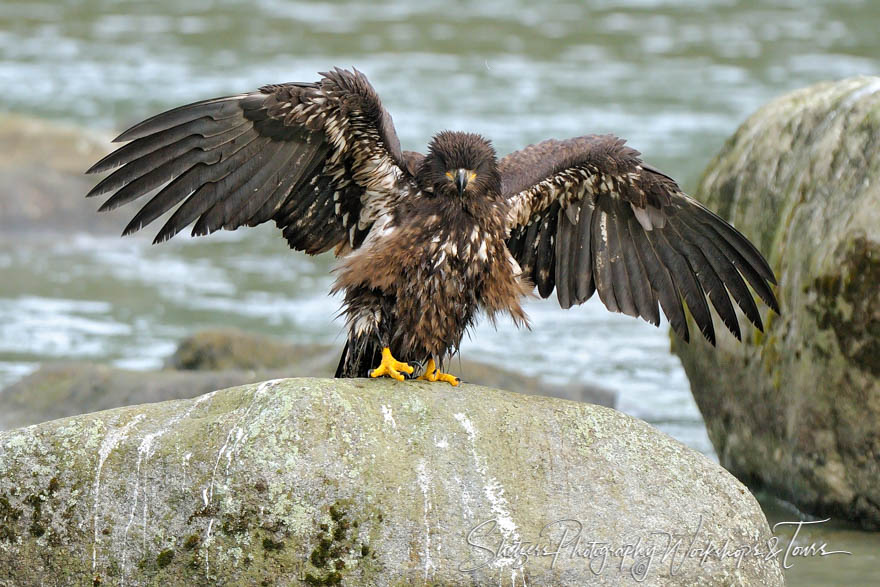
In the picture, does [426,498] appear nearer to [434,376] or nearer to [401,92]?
[434,376]

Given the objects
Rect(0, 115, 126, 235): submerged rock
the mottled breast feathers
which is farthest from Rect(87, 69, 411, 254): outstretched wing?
Rect(0, 115, 126, 235): submerged rock

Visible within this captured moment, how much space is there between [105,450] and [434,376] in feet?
4.96

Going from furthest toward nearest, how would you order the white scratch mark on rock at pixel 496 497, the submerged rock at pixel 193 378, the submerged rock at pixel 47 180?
the submerged rock at pixel 47 180 → the submerged rock at pixel 193 378 → the white scratch mark on rock at pixel 496 497

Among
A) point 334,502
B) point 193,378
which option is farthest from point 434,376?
point 193,378

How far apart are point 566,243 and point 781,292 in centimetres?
123

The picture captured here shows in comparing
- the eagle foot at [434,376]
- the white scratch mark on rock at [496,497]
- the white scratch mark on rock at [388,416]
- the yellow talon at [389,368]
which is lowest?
the white scratch mark on rock at [496,497]

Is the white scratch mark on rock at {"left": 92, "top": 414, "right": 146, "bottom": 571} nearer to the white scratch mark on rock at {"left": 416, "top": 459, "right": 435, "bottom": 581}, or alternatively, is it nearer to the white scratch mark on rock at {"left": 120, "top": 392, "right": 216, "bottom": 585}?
the white scratch mark on rock at {"left": 120, "top": 392, "right": 216, "bottom": 585}

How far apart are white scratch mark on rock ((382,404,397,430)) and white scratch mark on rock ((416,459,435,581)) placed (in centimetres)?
19

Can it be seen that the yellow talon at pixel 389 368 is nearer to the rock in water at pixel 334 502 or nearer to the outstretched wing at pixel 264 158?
the rock in water at pixel 334 502

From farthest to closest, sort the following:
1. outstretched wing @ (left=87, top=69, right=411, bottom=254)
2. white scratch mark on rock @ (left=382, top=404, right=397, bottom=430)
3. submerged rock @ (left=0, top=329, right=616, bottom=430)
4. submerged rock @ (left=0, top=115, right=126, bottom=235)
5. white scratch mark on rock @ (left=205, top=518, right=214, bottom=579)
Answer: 1. submerged rock @ (left=0, top=115, right=126, bottom=235)
2. submerged rock @ (left=0, top=329, right=616, bottom=430)
3. outstretched wing @ (left=87, top=69, right=411, bottom=254)
4. white scratch mark on rock @ (left=382, top=404, right=397, bottom=430)
5. white scratch mark on rock @ (left=205, top=518, right=214, bottom=579)

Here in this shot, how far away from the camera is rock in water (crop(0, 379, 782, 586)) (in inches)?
178

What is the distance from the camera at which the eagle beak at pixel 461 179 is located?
17.9ft

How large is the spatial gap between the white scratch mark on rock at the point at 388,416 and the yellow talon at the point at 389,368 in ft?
1.35

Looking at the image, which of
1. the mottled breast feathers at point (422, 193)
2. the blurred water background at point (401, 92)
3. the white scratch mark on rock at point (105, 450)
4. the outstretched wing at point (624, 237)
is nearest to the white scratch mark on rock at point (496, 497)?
the mottled breast feathers at point (422, 193)
